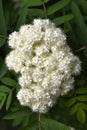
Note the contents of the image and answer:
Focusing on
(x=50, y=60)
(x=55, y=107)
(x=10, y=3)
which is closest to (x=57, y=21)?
(x=50, y=60)

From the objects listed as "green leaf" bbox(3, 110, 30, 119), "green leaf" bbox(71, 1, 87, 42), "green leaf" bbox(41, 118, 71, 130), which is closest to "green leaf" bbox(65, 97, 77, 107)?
"green leaf" bbox(41, 118, 71, 130)

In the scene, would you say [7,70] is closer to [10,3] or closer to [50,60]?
[50,60]

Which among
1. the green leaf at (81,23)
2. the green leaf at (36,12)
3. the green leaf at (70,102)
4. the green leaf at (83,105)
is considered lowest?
the green leaf at (83,105)

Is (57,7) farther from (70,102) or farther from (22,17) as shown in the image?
(70,102)

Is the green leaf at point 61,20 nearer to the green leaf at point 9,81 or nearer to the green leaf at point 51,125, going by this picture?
the green leaf at point 9,81

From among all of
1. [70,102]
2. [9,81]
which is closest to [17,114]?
[9,81]

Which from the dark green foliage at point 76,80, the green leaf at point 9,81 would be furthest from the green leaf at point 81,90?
the green leaf at point 9,81
